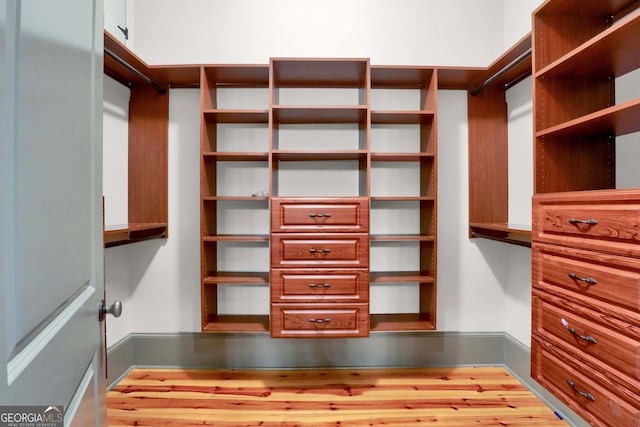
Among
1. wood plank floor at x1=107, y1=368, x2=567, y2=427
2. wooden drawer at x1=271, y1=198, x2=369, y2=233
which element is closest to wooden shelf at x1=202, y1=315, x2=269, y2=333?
wood plank floor at x1=107, y1=368, x2=567, y2=427

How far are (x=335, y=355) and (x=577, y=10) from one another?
2.33 metres

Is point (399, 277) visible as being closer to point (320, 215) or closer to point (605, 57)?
point (320, 215)

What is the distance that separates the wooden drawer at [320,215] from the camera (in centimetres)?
196

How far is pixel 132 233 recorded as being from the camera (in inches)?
80.0

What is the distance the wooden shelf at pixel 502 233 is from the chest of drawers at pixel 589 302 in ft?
1.63

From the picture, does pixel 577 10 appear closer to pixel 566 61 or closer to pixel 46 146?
pixel 566 61

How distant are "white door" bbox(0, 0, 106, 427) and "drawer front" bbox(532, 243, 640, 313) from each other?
57.8 inches

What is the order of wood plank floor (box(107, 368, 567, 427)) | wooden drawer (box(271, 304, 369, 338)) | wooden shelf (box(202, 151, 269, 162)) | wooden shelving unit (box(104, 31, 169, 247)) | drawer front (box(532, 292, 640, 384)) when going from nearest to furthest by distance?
drawer front (box(532, 292, 640, 384))
wood plank floor (box(107, 368, 567, 427))
wooden drawer (box(271, 304, 369, 338))
wooden shelf (box(202, 151, 269, 162))
wooden shelving unit (box(104, 31, 169, 247))

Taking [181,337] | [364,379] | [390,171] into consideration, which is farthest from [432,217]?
[181,337]

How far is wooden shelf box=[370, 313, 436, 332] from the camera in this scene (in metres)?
2.10

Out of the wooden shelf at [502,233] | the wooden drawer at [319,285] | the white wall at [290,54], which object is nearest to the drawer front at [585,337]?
the wooden shelf at [502,233]

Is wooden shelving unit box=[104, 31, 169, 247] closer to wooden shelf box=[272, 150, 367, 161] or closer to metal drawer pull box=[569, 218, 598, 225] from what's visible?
wooden shelf box=[272, 150, 367, 161]

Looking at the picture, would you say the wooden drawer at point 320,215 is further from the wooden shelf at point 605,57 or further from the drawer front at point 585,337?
the wooden shelf at point 605,57

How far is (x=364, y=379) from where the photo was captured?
219cm
